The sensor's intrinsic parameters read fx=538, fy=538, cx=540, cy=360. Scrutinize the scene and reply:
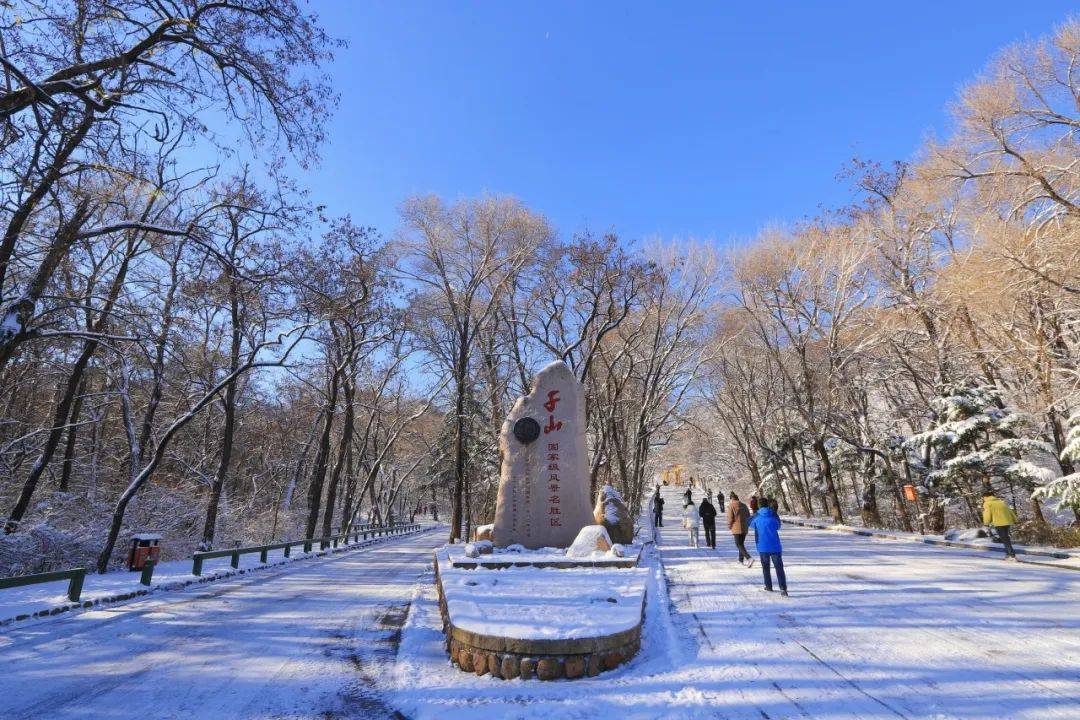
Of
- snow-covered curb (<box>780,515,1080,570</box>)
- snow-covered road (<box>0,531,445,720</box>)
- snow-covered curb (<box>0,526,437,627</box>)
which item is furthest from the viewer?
snow-covered curb (<box>780,515,1080,570</box>)

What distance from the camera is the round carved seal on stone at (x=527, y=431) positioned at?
12.7 metres

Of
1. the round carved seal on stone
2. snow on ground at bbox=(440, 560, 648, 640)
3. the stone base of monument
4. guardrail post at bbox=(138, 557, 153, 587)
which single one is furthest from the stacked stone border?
guardrail post at bbox=(138, 557, 153, 587)

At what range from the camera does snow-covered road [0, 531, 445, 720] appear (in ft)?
14.1

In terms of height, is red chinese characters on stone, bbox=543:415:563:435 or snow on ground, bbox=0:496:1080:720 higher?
red chinese characters on stone, bbox=543:415:563:435

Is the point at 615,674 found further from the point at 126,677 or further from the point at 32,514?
the point at 32,514

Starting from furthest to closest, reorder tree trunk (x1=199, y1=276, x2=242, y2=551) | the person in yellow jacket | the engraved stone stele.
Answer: tree trunk (x1=199, y1=276, x2=242, y2=551)
the engraved stone stele
the person in yellow jacket

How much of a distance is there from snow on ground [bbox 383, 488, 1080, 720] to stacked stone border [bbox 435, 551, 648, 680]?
101 mm

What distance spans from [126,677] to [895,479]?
25549 mm

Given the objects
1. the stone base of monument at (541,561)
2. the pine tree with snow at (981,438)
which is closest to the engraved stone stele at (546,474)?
the stone base of monument at (541,561)

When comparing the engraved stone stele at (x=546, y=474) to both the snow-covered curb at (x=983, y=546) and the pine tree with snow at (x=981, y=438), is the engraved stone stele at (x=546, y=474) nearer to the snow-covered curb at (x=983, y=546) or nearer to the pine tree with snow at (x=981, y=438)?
the snow-covered curb at (x=983, y=546)

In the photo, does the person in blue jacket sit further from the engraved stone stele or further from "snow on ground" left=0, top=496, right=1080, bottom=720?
the engraved stone stele

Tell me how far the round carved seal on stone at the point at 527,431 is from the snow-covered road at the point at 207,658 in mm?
4340

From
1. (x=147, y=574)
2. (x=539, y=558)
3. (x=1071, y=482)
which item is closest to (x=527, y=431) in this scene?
(x=539, y=558)

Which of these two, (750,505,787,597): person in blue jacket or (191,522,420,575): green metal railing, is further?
(191,522,420,575): green metal railing
